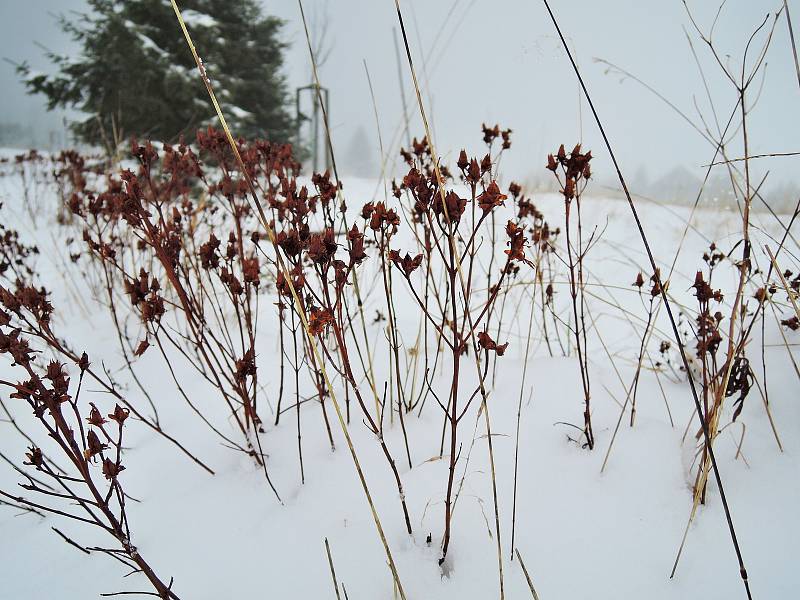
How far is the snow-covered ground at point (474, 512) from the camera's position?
0.87 m

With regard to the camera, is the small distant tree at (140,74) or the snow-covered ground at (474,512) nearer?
the snow-covered ground at (474,512)

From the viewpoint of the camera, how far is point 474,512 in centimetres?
100

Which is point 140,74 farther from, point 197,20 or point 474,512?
point 474,512

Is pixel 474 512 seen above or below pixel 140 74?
below

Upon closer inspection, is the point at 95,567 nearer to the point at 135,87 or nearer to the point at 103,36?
the point at 135,87

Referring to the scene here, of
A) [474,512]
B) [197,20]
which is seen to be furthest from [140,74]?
[474,512]

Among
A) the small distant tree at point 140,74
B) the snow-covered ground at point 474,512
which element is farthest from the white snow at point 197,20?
the snow-covered ground at point 474,512

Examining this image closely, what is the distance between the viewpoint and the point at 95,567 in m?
0.98

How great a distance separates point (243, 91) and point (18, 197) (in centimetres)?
575

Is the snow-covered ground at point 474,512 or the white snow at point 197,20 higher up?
the white snow at point 197,20

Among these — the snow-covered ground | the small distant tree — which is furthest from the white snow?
the snow-covered ground

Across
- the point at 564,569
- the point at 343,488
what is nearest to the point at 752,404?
the point at 564,569

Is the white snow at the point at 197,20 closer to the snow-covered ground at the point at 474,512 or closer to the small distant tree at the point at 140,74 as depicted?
the small distant tree at the point at 140,74

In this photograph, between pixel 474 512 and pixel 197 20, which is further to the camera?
pixel 197 20
